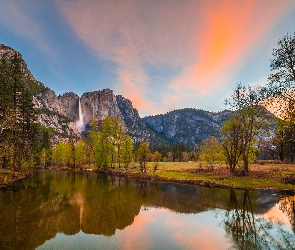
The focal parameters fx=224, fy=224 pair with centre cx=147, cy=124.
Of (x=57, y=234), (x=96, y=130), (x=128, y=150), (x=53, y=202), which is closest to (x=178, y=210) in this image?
(x=57, y=234)

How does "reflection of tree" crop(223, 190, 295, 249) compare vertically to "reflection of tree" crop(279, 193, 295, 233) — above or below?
above

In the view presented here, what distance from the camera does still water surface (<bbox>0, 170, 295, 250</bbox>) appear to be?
12898 millimetres

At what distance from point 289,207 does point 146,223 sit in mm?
14369

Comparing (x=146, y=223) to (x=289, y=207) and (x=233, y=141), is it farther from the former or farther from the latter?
(x=233, y=141)

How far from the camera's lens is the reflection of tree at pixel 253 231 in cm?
1277

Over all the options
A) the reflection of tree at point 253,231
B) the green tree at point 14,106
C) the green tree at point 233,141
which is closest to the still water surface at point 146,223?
the reflection of tree at point 253,231

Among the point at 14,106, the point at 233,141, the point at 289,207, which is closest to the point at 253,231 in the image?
the point at 289,207

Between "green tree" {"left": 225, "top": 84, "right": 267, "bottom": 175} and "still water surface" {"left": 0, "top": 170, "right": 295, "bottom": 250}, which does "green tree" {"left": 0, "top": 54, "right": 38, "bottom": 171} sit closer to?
"still water surface" {"left": 0, "top": 170, "right": 295, "bottom": 250}

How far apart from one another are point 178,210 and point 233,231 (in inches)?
272

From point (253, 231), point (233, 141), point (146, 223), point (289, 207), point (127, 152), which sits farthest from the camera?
point (127, 152)

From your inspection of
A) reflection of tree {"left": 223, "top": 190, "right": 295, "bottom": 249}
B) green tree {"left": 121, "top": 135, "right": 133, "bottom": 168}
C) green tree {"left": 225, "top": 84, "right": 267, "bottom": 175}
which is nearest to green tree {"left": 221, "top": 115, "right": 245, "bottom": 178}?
green tree {"left": 225, "top": 84, "right": 267, "bottom": 175}

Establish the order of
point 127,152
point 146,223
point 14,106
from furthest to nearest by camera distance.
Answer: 1. point 127,152
2. point 14,106
3. point 146,223

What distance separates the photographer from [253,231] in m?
15.1

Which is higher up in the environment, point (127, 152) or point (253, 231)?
point (127, 152)
